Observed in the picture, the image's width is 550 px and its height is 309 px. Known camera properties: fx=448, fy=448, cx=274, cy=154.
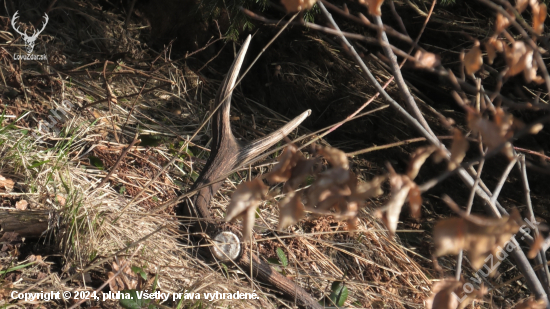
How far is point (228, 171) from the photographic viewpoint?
247 cm

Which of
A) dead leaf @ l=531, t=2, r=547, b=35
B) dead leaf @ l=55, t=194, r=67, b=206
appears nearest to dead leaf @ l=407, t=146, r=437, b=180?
dead leaf @ l=531, t=2, r=547, b=35

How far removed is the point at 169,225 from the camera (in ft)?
7.44

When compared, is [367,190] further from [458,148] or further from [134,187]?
[134,187]

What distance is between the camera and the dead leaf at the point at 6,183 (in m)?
2.08

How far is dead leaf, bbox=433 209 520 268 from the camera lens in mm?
700

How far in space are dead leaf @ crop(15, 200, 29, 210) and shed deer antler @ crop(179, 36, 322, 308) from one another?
0.75 meters

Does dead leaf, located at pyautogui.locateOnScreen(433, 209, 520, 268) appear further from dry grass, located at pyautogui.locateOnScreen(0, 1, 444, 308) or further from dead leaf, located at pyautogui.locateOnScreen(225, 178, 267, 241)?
dry grass, located at pyautogui.locateOnScreen(0, 1, 444, 308)

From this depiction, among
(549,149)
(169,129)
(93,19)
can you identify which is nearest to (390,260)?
(549,149)

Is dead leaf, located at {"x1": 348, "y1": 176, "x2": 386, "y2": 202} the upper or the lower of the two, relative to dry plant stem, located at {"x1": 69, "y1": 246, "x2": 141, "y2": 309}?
upper

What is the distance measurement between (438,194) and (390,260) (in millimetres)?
769

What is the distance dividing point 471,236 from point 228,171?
185cm

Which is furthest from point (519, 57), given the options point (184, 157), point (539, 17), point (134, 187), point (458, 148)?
point (184, 157)

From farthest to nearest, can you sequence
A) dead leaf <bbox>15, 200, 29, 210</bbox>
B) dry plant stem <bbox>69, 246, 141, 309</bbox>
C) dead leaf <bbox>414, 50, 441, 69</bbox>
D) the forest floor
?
dead leaf <bbox>15, 200, 29, 210</bbox> → the forest floor → dry plant stem <bbox>69, 246, 141, 309</bbox> → dead leaf <bbox>414, 50, 441, 69</bbox>

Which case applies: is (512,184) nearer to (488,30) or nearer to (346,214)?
(488,30)
